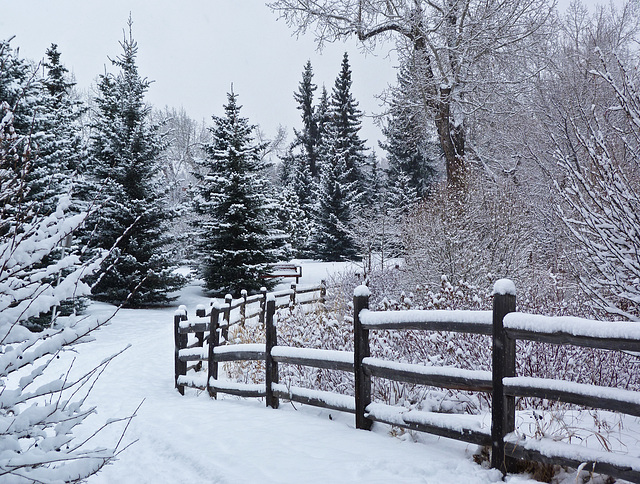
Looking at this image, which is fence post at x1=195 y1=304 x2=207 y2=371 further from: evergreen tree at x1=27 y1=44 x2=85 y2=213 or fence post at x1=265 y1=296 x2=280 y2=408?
evergreen tree at x1=27 y1=44 x2=85 y2=213

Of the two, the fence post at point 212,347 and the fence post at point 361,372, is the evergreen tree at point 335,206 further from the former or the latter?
the fence post at point 361,372

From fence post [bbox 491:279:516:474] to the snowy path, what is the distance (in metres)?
0.18

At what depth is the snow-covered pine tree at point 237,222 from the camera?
2420cm

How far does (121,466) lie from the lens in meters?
5.30

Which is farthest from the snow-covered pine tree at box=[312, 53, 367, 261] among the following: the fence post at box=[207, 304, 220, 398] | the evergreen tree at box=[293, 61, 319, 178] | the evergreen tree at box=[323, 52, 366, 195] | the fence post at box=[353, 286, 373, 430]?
the fence post at box=[353, 286, 373, 430]

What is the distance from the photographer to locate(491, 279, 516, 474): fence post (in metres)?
3.92

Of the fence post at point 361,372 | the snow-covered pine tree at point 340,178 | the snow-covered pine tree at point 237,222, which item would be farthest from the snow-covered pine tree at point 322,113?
the fence post at point 361,372

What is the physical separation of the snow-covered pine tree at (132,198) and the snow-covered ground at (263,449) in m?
15.1

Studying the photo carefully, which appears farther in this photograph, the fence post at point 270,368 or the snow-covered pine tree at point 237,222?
the snow-covered pine tree at point 237,222

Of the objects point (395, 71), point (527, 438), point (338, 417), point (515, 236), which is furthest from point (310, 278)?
point (527, 438)

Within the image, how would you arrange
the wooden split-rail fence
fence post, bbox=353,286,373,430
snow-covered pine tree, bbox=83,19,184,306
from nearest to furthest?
the wooden split-rail fence < fence post, bbox=353,286,373,430 < snow-covered pine tree, bbox=83,19,184,306

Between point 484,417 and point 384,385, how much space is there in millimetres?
1499

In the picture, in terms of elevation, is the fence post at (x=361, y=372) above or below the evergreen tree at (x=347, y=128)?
below

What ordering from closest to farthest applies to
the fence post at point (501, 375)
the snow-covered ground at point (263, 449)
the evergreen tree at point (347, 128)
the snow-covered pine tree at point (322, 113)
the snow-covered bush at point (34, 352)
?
the snow-covered bush at point (34, 352) → the fence post at point (501, 375) → the snow-covered ground at point (263, 449) → the evergreen tree at point (347, 128) → the snow-covered pine tree at point (322, 113)
